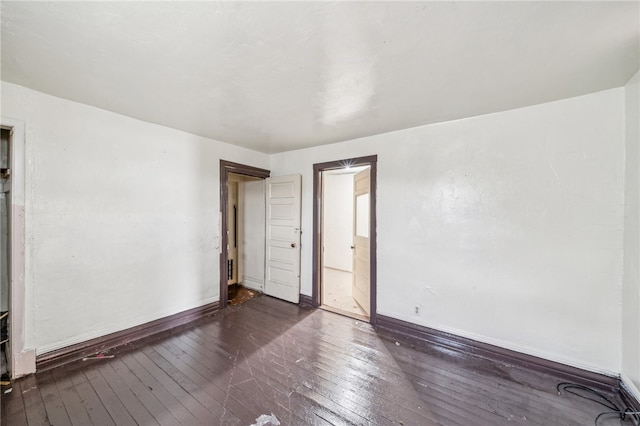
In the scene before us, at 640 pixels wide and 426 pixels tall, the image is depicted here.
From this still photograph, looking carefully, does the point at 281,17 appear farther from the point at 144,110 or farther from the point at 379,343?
the point at 379,343

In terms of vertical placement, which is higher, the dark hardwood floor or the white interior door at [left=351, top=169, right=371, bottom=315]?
the white interior door at [left=351, top=169, right=371, bottom=315]

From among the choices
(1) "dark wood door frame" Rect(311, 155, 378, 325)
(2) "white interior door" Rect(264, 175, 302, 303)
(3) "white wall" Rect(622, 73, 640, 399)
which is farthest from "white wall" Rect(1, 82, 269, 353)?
(3) "white wall" Rect(622, 73, 640, 399)

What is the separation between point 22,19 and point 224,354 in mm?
2794

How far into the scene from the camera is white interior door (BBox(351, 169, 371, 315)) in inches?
139

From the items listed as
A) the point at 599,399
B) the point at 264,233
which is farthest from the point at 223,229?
the point at 599,399

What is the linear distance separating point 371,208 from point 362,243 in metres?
0.68

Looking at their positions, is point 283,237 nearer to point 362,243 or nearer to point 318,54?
point 362,243

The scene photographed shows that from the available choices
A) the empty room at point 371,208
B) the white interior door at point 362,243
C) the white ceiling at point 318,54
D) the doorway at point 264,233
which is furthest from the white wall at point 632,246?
the doorway at point 264,233

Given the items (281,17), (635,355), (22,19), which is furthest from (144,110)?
(635,355)

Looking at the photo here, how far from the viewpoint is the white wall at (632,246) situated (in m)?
1.83

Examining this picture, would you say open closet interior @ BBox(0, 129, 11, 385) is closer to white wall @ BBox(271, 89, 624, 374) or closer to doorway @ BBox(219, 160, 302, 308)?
doorway @ BBox(219, 160, 302, 308)

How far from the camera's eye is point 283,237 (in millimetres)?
4043

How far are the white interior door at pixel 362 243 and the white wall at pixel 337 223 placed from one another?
2.18 metres

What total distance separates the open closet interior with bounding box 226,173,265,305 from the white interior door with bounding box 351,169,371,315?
1.62 m
